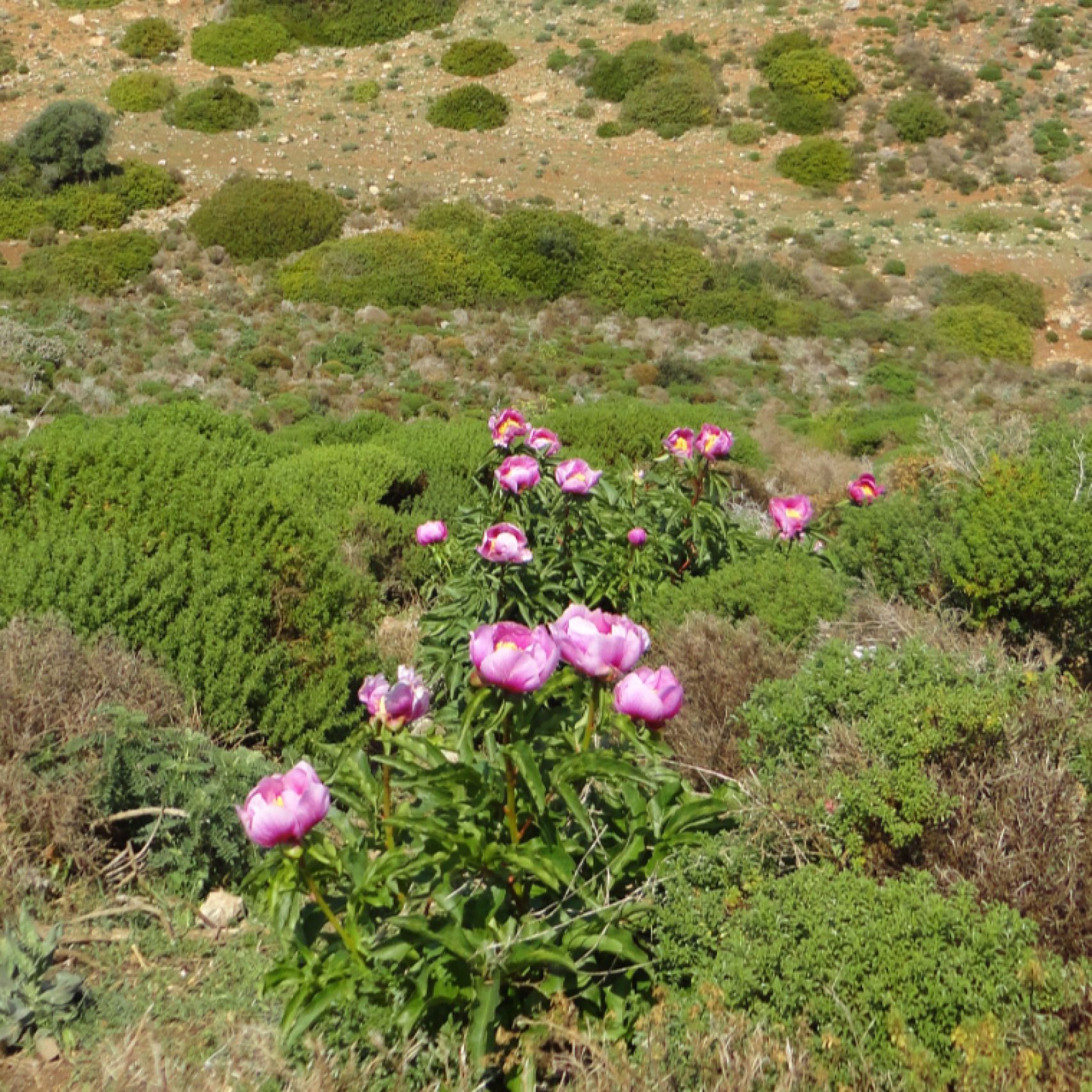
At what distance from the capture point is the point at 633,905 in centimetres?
189

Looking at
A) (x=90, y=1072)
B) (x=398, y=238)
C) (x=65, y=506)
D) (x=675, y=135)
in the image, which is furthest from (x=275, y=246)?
(x=90, y=1072)

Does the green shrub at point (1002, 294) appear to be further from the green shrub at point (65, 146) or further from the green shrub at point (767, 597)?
the green shrub at point (65, 146)

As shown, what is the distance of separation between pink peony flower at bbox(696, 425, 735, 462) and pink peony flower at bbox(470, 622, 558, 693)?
2362 millimetres

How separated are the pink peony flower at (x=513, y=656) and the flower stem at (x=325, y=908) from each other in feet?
1.51

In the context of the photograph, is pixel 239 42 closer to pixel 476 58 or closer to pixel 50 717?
pixel 476 58

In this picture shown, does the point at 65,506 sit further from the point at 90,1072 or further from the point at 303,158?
the point at 303,158

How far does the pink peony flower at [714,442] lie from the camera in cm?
395

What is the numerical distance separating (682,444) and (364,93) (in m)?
25.9

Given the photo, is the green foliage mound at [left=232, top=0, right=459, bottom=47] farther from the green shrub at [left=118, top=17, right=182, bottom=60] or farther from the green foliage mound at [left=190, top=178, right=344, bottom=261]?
the green foliage mound at [left=190, top=178, right=344, bottom=261]

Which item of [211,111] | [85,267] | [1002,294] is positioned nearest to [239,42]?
[211,111]

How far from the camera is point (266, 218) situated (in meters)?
19.3

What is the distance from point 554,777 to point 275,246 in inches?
747

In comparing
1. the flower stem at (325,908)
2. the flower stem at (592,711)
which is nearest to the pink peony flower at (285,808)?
the flower stem at (325,908)

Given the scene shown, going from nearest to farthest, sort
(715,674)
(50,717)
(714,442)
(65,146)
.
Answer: (50,717), (715,674), (714,442), (65,146)
